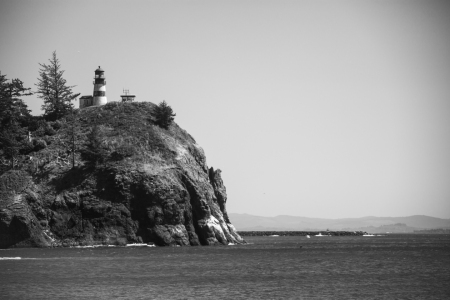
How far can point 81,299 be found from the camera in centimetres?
5112

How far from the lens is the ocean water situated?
180 ft

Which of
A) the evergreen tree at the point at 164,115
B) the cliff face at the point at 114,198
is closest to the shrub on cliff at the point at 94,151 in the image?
the cliff face at the point at 114,198

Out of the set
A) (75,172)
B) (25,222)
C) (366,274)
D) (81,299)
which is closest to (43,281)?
(81,299)

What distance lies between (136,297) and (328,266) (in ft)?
114

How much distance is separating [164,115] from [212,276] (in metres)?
69.8

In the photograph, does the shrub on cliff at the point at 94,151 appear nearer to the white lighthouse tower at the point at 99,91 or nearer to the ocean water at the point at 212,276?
the white lighthouse tower at the point at 99,91

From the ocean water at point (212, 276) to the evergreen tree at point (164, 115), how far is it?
40777 millimetres

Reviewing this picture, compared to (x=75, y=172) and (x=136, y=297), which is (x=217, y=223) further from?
(x=136, y=297)

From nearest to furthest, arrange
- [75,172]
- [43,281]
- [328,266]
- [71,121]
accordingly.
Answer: [43,281], [328,266], [75,172], [71,121]

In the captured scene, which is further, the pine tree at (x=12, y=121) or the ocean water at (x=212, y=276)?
the pine tree at (x=12, y=121)

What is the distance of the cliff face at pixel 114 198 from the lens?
354ft

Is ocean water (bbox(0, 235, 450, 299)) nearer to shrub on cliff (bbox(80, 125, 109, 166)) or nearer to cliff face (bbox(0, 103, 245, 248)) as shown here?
cliff face (bbox(0, 103, 245, 248))

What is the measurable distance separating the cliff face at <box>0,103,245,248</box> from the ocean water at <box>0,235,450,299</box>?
10.7 meters

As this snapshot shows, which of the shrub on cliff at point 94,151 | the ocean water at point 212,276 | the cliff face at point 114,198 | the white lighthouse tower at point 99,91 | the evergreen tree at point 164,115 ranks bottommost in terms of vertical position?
the ocean water at point 212,276
